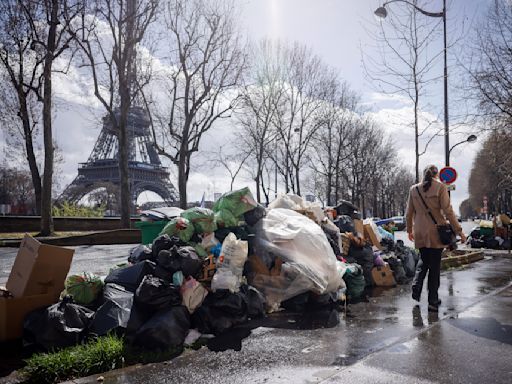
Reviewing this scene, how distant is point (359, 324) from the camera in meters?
4.37

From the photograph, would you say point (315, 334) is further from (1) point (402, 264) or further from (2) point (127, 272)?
(1) point (402, 264)

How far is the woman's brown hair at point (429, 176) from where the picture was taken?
5168 millimetres

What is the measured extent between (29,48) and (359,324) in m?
18.1

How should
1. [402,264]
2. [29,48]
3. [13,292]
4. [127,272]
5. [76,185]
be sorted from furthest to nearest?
1. [76,185]
2. [29,48]
3. [402,264]
4. [127,272]
5. [13,292]

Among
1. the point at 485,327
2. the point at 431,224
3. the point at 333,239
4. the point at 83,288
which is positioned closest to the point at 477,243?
the point at 333,239

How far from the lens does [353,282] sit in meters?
5.68

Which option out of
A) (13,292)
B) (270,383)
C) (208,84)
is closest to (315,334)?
(270,383)

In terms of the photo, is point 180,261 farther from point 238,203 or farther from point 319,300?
point 319,300

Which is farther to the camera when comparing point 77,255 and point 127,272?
point 77,255

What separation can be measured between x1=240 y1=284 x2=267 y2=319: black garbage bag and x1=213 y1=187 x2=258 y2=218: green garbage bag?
3.71 feet

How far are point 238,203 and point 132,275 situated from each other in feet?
5.61

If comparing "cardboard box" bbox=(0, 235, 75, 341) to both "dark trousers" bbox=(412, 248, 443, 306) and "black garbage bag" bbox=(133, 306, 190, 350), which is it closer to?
"black garbage bag" bbox=(133, 306, 190, 350)

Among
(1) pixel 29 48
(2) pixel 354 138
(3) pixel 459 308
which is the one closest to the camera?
(3) pixel 459 308

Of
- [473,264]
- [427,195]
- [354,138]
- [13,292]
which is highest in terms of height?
[354,138]
